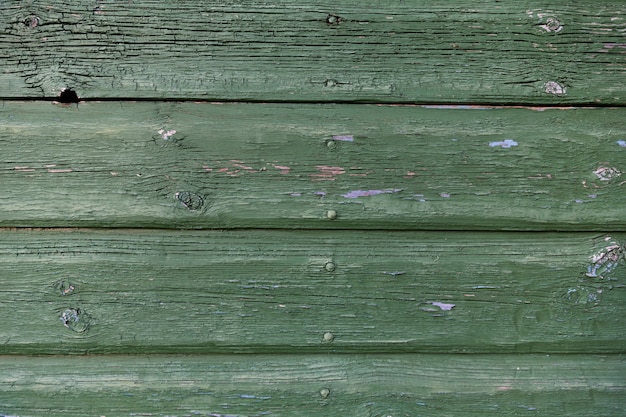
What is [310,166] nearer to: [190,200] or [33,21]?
[190,200]

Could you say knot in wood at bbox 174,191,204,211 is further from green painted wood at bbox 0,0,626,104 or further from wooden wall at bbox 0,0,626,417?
green painted wood at bbox 0,0,626,104

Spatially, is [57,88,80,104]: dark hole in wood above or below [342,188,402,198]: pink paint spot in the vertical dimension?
above

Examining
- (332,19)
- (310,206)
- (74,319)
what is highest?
(332,19)

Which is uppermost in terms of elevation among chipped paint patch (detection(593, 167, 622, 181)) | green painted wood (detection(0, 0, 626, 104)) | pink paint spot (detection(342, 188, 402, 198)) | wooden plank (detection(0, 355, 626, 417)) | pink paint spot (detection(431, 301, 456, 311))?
green painted wood (detection(0, 0, 626, 104))

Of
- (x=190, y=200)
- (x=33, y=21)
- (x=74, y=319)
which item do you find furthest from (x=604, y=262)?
(x=33, y=21)

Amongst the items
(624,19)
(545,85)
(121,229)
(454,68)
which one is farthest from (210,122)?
(624,19)

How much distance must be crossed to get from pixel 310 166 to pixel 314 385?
30 cm

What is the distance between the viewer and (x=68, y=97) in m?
0.69

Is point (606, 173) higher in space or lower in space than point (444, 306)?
higher

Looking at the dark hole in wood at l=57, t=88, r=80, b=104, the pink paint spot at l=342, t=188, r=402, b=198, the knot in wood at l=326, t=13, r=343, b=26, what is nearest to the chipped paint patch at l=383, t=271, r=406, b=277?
the pink paint spot at l=342, t=188, r=402, b=198

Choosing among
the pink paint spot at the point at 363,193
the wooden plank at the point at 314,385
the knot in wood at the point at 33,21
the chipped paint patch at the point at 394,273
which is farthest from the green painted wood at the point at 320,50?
the wooden plank at the point at 314,385

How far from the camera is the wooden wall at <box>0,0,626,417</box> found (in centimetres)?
69

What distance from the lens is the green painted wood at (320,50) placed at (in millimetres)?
684

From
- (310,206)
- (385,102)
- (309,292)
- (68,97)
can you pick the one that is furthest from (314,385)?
(68,97)
